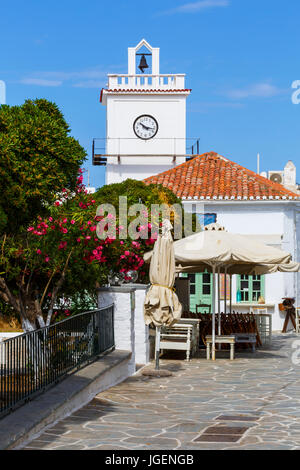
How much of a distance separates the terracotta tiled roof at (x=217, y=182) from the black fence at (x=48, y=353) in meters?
15.5

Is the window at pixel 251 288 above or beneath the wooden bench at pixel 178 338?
above

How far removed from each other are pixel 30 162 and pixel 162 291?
5.41m

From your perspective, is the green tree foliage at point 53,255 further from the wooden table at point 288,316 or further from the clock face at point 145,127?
the clock face at point 145,127

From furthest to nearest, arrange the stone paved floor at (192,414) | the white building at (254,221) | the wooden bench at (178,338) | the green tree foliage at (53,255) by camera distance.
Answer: the white building at (254,221)
the wooden bench at (178,338)
the green tree foliage at (53,255)
the stone paved floor at (192,414)

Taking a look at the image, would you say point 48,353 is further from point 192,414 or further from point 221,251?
point 221,251

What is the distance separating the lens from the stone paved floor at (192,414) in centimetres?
720

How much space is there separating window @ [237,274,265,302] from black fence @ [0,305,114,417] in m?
14.3

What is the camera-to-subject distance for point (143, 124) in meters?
38.3

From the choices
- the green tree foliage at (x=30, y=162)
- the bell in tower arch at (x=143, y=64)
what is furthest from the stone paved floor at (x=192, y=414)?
the bell in tower arch at (x=143, y=64)

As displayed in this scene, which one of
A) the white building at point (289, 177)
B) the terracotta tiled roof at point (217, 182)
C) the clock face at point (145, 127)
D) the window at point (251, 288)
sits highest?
the clock face at point (145, 127)

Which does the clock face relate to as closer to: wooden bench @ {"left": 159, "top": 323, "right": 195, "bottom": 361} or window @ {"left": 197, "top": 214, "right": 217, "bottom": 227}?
window @ {"left": 197, "top": 214, "right": 217, "bottom": 227}

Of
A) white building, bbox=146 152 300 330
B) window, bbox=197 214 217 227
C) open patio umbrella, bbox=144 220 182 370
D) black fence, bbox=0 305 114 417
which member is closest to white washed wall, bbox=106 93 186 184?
white building, bbox=146 152 300 330

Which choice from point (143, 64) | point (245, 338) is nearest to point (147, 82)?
point (143, 64)
